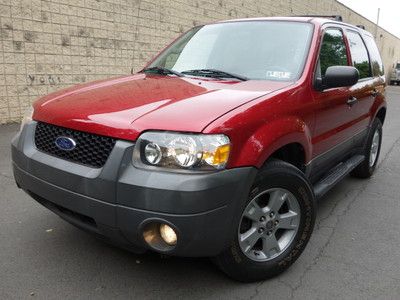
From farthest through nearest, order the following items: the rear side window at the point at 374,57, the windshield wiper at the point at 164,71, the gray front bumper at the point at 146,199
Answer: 1. the rear side window at the point at 374,57
2. the windshield wiper at the point at 164,71
3. the gray front bumper at the point at 146,199

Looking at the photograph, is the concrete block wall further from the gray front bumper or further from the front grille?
the gray front bumper

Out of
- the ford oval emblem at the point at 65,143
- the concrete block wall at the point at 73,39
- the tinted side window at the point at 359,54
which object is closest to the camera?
the ford oval emblem at the point at 65,143

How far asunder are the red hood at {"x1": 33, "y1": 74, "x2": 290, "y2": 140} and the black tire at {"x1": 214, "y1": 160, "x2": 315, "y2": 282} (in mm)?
512

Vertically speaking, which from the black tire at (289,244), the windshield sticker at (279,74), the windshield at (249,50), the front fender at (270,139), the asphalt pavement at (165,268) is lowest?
the asphalt pavement at (165,268)

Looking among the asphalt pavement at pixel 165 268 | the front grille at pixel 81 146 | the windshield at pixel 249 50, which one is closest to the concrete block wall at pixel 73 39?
the asphalt pavement at pixel 165 268

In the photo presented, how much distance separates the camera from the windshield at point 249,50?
3.34 m

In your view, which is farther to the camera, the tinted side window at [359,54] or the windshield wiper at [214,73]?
the tinted side window at [359,54]

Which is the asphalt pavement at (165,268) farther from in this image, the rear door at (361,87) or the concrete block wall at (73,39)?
the concrete block wall at (73,39)

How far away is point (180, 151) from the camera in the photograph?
2.29 meters

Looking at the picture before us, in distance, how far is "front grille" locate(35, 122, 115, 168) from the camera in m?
2.42

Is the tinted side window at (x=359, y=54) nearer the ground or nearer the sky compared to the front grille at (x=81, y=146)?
nearer the sky

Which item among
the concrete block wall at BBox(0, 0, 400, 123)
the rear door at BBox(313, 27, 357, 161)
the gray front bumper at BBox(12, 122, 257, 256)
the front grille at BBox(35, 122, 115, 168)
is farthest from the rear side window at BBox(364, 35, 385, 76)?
the concrete block wall at BBox(0, 0, 400, 123)

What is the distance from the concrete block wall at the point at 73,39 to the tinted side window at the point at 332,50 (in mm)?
5501

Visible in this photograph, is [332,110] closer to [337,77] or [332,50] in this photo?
[337,77]
